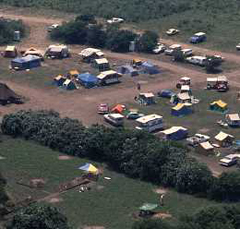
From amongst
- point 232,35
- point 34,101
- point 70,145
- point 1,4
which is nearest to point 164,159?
point 70,145

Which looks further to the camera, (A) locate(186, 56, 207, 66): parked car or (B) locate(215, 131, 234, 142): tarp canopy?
(A) locate(186, 56, 207, 66): parked car

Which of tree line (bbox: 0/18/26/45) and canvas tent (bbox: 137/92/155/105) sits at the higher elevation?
canvas tent (bbox: 137/92/155/105)

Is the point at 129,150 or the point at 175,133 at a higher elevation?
the point at 129,150

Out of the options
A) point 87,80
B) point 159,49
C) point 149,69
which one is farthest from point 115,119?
point 159,49

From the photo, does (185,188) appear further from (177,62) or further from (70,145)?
(177,62)

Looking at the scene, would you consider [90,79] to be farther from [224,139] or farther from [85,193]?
[85,193]

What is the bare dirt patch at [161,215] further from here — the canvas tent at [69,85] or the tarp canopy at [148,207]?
the canvas tent at [69,85]

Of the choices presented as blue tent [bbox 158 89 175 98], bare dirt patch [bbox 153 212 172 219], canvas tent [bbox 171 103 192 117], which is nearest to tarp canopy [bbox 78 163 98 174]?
bare dirt patch [bbox 153 212 172 219]

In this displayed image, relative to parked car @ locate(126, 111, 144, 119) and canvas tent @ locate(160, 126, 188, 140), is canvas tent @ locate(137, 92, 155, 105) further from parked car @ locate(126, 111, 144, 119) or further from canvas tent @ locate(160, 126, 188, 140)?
canvas tent @ locate(160, 126, 188, 140)
